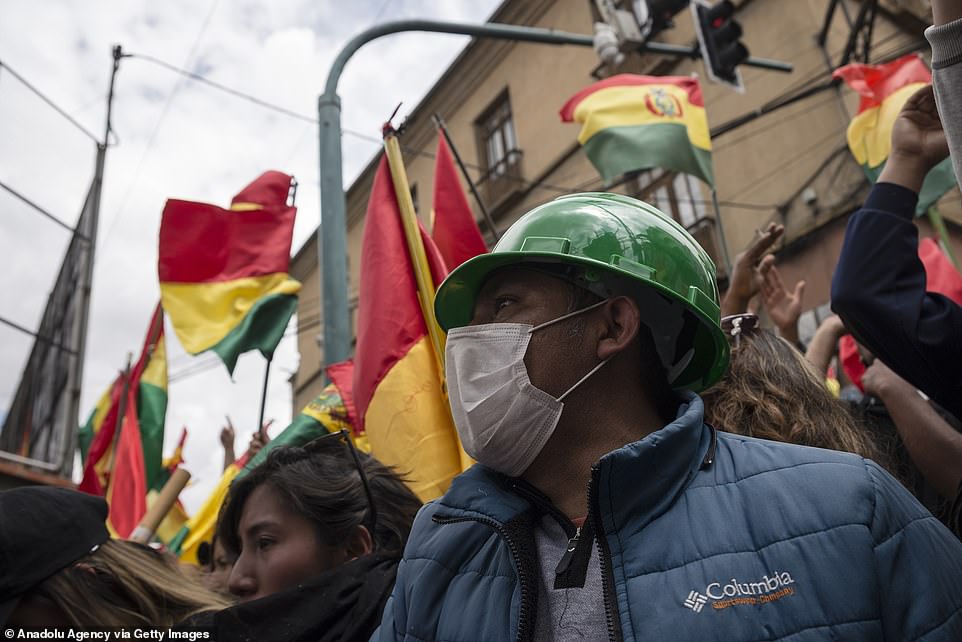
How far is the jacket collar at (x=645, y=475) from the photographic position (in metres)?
1.30

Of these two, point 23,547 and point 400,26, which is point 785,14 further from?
point 23,547

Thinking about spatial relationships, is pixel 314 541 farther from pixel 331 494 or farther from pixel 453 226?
pixel 453 226

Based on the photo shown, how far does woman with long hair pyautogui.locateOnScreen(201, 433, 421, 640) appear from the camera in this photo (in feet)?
6.43

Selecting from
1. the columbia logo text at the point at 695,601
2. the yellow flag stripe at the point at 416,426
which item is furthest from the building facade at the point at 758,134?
the columbia logo text at the point at 695,601

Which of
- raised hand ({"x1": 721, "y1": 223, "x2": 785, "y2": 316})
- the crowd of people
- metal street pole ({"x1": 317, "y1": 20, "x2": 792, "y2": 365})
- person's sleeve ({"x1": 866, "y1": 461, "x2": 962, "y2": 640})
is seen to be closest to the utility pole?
metal street pole ({"x1": 317, "y1": 20, "x2": 792, "y2": 365})

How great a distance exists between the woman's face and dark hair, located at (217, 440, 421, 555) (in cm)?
3

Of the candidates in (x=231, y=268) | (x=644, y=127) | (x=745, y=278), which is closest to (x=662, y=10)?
(x=644, y=127)

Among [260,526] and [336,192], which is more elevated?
[336,192]

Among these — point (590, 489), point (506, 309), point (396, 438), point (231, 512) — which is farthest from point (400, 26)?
point (590, 489)

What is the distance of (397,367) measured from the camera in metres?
3.23

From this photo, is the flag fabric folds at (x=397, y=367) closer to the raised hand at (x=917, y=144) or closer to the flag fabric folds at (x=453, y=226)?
the flag fabric folds at (x=453, y=226)

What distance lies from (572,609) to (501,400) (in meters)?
0.44

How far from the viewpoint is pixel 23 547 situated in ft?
6.95

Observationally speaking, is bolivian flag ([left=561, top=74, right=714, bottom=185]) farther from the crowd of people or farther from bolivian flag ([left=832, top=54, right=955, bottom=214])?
the crowd of people
